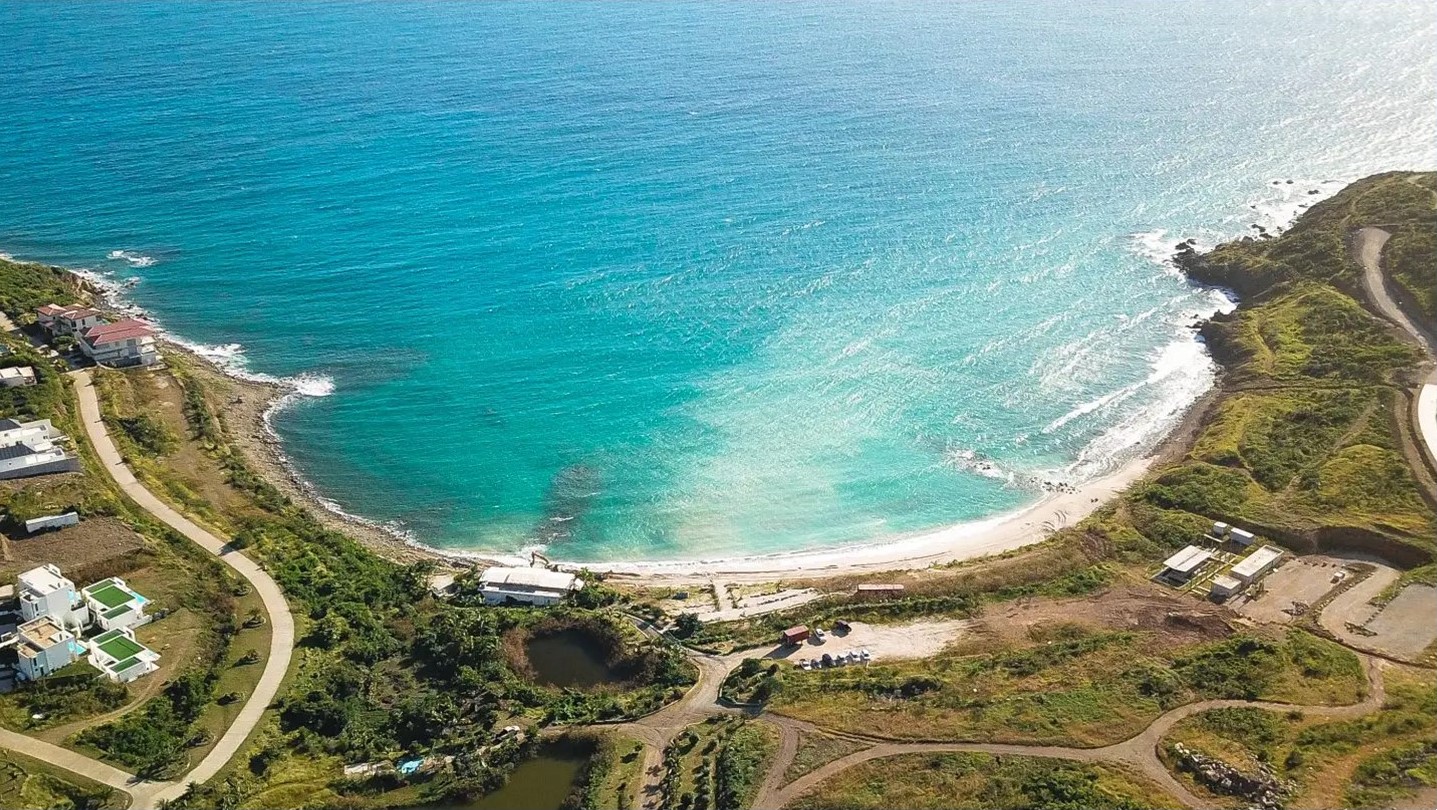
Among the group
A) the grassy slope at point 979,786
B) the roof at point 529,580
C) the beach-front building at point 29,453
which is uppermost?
the beach-front building at point 29,453

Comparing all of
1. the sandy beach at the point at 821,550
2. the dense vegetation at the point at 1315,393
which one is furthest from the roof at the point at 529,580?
the dense vegetation at the point at 1315,393

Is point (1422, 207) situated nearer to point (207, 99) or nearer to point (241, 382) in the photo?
point (241, 382)

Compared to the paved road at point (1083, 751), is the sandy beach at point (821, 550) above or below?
above

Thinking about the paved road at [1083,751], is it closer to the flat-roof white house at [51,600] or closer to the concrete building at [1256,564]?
the concrete building at [1256,564]

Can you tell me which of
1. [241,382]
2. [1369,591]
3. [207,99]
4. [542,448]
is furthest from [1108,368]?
[207,99]

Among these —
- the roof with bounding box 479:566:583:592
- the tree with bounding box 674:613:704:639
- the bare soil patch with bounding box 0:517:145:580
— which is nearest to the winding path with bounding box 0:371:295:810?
the bare soil patch with bounding box 0:517:145:580

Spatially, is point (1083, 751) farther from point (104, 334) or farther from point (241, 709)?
point (104, 334)
